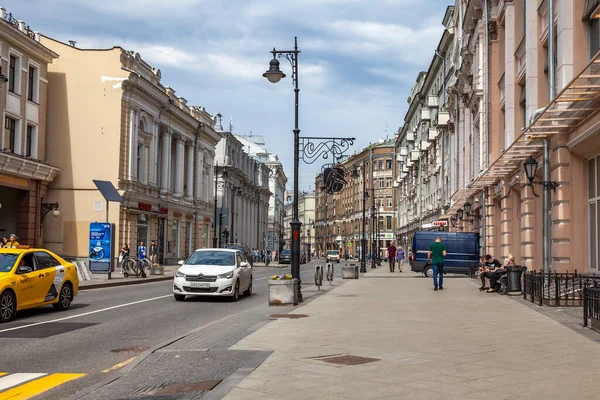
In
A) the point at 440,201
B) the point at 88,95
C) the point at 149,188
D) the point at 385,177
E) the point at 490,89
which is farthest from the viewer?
the point at 385,177

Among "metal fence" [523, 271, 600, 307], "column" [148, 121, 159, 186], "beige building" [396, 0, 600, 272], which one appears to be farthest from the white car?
"column" [148, 121, 159, 186]

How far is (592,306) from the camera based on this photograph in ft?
37.8

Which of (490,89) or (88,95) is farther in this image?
(88,95)

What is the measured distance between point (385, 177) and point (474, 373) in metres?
116

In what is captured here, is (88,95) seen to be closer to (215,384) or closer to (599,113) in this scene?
(599,113)

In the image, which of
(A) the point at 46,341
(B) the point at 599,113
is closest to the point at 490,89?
(B) the point at 599,113

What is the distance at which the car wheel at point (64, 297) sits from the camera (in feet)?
54.6

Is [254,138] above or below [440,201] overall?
above

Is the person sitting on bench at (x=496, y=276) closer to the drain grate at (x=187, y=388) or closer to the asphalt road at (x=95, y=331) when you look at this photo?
the asphalt road at (x=95, y=331)

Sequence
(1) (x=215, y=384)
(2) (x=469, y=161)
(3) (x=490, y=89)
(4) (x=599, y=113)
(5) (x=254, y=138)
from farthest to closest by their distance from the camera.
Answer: (5) (x=254, y=138), (2) (x=469, y=161), (3) (x=490, y=89), (4) (x=599, y=113), (1) (x=215, y=384)

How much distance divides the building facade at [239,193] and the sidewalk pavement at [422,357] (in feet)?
185

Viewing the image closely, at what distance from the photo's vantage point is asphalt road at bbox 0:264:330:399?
9352 millimetres

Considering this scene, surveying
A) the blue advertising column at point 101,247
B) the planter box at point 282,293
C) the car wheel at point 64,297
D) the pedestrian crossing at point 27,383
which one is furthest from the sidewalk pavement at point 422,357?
the blue advertising column at point 101,247

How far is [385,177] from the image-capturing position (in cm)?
12319
